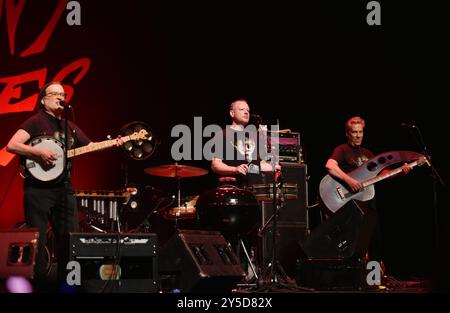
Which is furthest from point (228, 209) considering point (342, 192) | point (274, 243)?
point (342, 192)

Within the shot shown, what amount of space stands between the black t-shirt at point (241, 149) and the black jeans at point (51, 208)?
1.73 metres

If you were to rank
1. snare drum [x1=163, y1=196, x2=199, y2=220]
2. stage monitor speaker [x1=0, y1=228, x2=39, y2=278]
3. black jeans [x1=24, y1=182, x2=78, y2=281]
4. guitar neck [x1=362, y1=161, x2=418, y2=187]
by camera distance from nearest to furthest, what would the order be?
stage monitor speaker [x1=0, y1=228, x2=39, y2=278]
black jeans [x1=24, y1=182, x2=78, y2=281]
guitar neck [x1=362, y1=161, x2=418, y2=187]
snare drum [x1=163, y1=196, x2=199, y2=220]

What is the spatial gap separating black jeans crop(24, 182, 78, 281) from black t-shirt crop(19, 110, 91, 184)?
0.10 metres

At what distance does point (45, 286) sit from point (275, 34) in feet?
18.0

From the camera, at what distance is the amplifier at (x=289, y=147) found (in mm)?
8047

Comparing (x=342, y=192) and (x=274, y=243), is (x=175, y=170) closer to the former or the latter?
(x=342, y=192)

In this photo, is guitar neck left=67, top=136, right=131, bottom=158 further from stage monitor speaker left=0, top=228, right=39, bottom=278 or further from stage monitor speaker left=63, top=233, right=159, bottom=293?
stage monitor speaker left=63, top=233, right=159, bottom=293

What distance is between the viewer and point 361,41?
9320mm

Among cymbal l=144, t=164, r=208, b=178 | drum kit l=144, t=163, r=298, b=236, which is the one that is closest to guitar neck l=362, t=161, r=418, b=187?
drum kit l=144, t=163, r=298, b=236

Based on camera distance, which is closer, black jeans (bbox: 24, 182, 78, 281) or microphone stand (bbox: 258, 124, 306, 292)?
black jeans (bbox: 24, 182, 78, 281)

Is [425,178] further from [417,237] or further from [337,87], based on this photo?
[337,87]

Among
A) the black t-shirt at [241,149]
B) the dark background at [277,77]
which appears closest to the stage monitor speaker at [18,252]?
the black t-shirt at [241,149]

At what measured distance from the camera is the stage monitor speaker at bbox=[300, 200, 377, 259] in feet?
22.9

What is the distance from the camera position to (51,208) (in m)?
6.10
